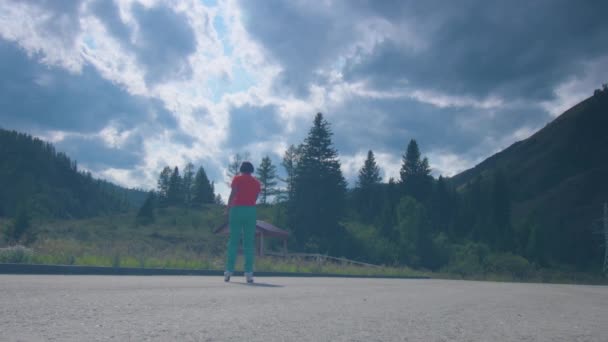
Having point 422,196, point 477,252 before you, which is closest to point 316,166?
point 477,252

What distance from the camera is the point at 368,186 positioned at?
300 ft

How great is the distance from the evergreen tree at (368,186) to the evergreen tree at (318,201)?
129 ft

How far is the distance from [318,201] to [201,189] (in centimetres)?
6860

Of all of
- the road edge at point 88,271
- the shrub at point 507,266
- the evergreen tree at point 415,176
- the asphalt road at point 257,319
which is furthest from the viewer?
the evergreen tree at point 415,176

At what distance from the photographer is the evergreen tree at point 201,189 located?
364 feet

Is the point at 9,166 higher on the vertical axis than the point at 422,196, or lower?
higher

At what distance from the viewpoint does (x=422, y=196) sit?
81.6 meters

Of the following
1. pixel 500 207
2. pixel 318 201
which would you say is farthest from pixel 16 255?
pixel 500 207

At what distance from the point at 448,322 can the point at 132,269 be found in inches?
324

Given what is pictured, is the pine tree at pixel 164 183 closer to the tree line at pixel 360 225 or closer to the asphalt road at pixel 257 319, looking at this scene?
the tree line at pixel 360 225

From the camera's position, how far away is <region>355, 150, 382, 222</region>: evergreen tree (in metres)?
89.6

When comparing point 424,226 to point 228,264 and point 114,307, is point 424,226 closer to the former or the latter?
point 228,264

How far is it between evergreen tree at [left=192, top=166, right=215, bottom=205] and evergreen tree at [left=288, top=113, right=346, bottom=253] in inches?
2554

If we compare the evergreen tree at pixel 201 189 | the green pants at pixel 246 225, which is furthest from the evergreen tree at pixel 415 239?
the evergreen tree at pixel 201 189
